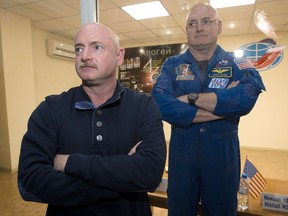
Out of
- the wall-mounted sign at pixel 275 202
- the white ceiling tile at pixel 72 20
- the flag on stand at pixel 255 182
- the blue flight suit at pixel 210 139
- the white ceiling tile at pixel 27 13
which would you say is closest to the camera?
the blue flight suit at pixel 210 139

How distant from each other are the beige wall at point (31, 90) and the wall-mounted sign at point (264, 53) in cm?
22

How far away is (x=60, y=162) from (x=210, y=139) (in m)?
0.78

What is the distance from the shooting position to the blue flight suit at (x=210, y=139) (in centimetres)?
124

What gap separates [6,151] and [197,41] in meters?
2.91

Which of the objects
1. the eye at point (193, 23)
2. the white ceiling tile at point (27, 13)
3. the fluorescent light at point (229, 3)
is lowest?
the eye at point (193, 23)

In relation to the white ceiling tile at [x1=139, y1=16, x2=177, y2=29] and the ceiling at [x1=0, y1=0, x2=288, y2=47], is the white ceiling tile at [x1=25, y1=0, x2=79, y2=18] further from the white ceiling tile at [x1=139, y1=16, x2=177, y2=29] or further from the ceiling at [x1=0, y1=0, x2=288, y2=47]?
the white ceiling tile at [x1=139, y1=16, x2=177, y2=29]

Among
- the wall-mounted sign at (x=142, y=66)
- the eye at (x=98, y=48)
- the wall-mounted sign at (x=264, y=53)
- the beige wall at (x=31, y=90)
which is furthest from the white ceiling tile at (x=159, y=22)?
the eye at (x=98, y=48)

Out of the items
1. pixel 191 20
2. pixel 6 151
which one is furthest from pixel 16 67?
pixel 191 20

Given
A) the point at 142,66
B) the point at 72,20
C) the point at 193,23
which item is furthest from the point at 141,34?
the point at 193,23

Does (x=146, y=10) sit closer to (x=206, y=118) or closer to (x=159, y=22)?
(x=159, y=22)

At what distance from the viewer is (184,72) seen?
1386mm

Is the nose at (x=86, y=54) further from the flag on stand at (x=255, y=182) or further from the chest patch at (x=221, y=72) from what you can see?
the flag on stand at (x=255, y=182)

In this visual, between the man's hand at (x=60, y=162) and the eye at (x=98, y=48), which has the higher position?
the eye at (x=98, y=48)

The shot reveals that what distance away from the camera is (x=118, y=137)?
936 millimetres
